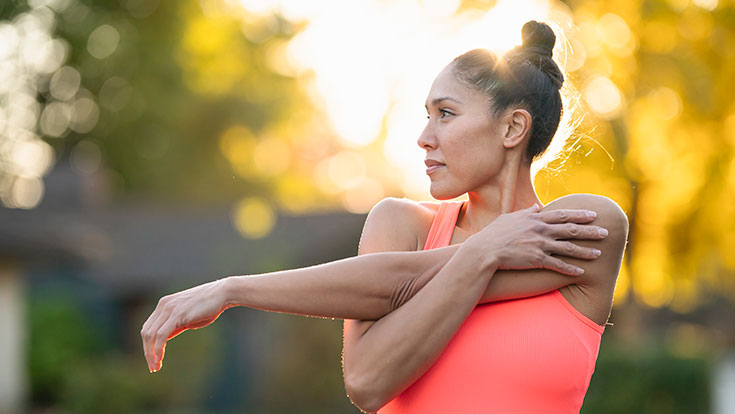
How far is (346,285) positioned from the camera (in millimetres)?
2439

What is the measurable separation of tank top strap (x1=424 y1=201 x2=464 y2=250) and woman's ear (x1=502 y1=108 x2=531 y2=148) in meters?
0.24

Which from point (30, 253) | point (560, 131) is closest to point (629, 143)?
point (30, 253)

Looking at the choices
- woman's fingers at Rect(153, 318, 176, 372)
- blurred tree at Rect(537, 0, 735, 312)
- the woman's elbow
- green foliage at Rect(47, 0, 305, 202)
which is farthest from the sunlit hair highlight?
green foliage at Rect(47, 0, 305, 202)

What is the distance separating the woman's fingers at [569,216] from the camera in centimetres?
255

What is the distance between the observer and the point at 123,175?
117ft

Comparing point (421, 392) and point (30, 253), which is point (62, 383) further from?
point (421, 392)

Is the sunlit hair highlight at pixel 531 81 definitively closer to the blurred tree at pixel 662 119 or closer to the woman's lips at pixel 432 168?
the woman's lips at pixel 432 168

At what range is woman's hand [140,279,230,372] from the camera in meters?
2.25

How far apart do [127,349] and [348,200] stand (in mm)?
25052

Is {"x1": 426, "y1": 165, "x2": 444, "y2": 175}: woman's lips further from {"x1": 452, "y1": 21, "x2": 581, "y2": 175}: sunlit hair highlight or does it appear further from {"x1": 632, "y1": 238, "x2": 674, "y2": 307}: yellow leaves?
{"x1": 632, "y1": 238, "x2": 674, "y2": 307}: yellow leaves

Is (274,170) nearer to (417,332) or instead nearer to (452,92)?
(452,92)

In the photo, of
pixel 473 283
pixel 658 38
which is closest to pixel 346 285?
pixel 473 283

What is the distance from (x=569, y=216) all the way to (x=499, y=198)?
0.24m

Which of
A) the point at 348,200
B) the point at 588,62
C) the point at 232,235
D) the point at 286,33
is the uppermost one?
the point at 588,62
